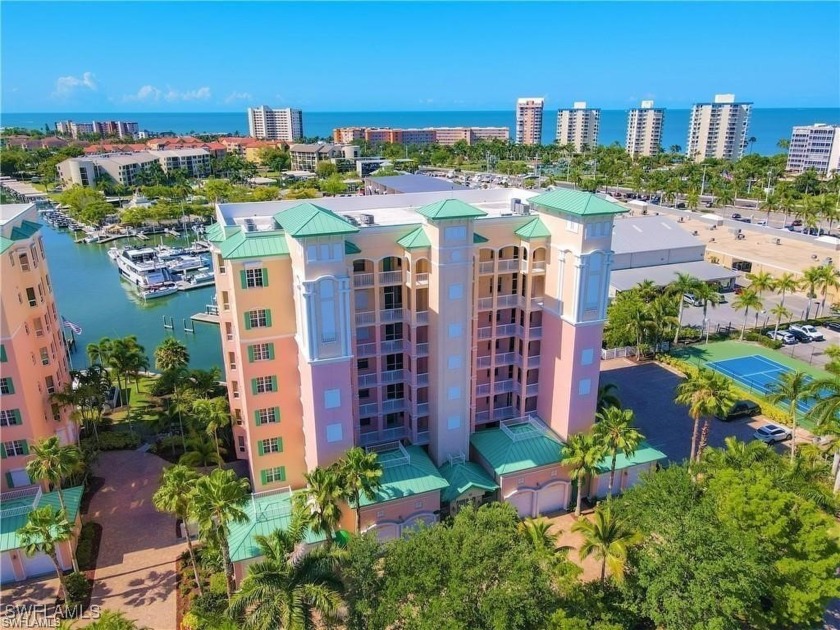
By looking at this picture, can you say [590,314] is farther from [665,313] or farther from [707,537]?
[665,313]

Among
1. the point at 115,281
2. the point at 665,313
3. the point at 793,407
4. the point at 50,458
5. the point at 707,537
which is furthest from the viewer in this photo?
the point at 115,281

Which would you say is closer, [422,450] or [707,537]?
[707,537]

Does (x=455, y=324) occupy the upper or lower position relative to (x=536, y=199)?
lower

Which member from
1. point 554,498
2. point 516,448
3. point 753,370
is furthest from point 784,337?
point 516,448

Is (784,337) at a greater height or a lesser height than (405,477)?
lesser

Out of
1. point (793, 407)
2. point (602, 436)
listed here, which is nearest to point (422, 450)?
point (602, 436)

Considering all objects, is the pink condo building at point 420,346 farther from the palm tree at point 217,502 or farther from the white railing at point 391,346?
the palm tree at point 217,502

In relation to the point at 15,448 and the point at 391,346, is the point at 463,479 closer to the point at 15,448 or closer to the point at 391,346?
the point at 391,346

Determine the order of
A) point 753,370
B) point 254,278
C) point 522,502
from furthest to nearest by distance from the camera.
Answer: point 753,370
point 522,502
point 254,278
